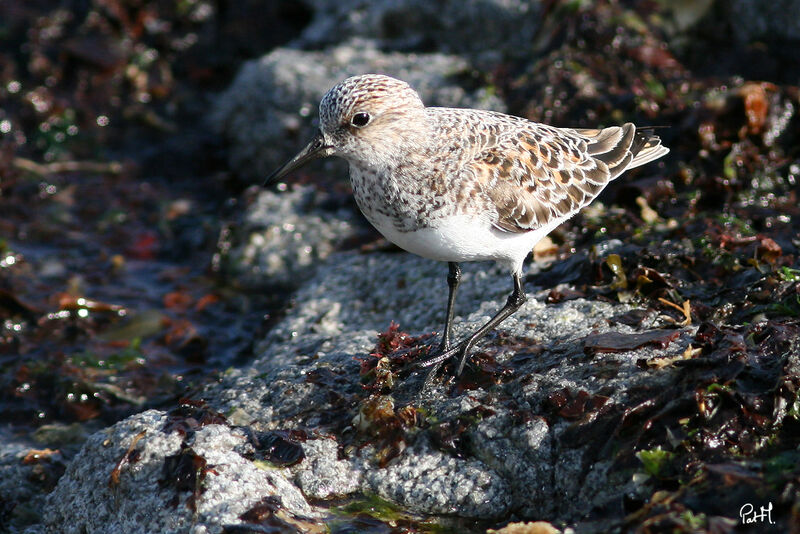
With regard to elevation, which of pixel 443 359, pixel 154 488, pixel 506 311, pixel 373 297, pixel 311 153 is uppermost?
pixel 311 153

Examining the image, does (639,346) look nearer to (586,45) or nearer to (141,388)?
(141,388)

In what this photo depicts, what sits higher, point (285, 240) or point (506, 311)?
point (285, 240)

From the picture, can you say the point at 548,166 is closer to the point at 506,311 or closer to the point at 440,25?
the point at 506,311

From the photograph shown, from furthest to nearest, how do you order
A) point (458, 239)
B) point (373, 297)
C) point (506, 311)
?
1. point (373, 297)
2. point (506, 311)
3. point (458, 239)

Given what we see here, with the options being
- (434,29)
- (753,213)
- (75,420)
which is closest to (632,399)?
(753,213)

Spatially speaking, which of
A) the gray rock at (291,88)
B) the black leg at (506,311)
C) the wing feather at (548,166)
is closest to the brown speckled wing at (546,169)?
the wing feather at (548,166)

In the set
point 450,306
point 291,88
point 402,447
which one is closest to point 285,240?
point 291,88
